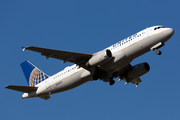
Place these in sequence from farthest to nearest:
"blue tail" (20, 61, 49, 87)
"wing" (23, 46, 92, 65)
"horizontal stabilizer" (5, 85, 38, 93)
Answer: "blue tail" (20, 61, 49, 87)
"horizontal stabilizer" (5, 85, 38, 93)
"wing" (23, 46, 92, 65)

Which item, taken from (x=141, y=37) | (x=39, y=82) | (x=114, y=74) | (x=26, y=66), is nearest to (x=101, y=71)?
(x=114, y=74)

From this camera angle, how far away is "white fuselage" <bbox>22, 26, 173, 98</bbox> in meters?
30.1

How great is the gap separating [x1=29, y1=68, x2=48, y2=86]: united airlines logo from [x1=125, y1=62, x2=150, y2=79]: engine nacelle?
11.6 metres

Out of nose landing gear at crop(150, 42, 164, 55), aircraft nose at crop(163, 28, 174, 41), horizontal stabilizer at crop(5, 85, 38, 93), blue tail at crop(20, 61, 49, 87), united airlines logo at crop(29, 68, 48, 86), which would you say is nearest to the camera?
aircraft nose at crop(163, 28, 174, 41)

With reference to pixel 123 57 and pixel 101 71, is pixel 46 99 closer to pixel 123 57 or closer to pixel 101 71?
pixel 101 71

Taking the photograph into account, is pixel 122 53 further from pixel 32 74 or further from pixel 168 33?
pixel 32 74

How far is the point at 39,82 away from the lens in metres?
37.6

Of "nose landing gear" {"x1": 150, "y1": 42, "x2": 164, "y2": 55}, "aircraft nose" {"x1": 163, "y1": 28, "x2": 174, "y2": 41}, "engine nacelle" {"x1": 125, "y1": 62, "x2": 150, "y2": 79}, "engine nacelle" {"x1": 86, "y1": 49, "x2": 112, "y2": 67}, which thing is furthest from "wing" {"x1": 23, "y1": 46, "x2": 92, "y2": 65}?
"aircraft nose" {"x1": 163, "y1": 28, "x2": 174, "y2": 41}

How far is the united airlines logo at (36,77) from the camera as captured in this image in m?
37.8

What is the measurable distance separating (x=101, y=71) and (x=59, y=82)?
18.0ft

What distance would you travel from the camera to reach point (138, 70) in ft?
119

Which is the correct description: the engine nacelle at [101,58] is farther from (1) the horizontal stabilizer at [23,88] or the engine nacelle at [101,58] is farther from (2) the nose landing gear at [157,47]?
(1) the horizontal stabilizer at [23,88]

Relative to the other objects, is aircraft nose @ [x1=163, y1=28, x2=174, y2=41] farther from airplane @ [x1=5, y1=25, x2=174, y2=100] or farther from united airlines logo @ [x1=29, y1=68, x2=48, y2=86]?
united airlines logo @ [x1=29, y1=68, x2=48, y2=86]

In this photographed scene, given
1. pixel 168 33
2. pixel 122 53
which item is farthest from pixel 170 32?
pixel 122 53
